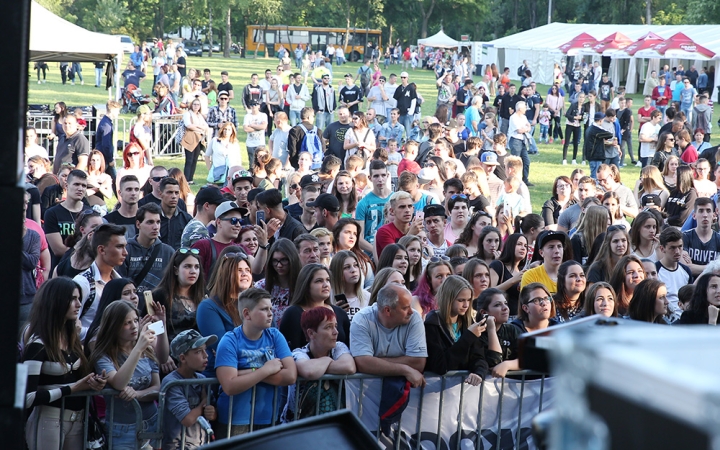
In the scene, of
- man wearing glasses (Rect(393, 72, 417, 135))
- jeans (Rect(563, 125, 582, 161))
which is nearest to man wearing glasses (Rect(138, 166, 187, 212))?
jeans (Rect(563, 125, 582, 161))

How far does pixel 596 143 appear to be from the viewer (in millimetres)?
18250

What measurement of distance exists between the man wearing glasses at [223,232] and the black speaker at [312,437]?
4.37 m

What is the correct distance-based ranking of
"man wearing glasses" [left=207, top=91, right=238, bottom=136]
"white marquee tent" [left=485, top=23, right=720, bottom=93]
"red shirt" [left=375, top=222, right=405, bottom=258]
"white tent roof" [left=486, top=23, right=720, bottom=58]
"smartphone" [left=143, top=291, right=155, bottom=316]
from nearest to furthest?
"smartphone" [left=143, top=291, right=155, bottom=316]
"red shirt" [left=375, top=222, right=405, bottom=258]
"man wearing glasses" [left=207, top=91, right=238, bottom=136]
"white tent roof" [left=486, top=23, right=720, bottom=58]
"white marquee tent" [left=485, top=23, right=720, bottom=93]

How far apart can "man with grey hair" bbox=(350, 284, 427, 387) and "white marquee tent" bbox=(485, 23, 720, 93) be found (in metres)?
34.3

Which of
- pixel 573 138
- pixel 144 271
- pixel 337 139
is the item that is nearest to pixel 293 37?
pixel 573 138

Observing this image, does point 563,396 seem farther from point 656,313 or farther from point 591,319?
point 656,313

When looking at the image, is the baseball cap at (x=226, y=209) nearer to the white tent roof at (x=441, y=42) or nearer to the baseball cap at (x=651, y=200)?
the baseball cap at (x=651, y=200)

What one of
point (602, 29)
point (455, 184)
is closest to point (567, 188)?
point (455, 184)

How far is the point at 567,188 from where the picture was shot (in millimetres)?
11609

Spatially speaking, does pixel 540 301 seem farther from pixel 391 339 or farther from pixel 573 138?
pixel 573 138

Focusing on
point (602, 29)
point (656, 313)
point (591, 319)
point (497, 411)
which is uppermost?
point (602, 29)

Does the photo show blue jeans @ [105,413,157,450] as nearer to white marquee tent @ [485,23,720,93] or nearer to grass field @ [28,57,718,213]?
grass field @ [28,57,718,213]

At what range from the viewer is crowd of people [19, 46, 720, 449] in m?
5.58

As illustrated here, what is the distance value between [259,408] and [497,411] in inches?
65.8
